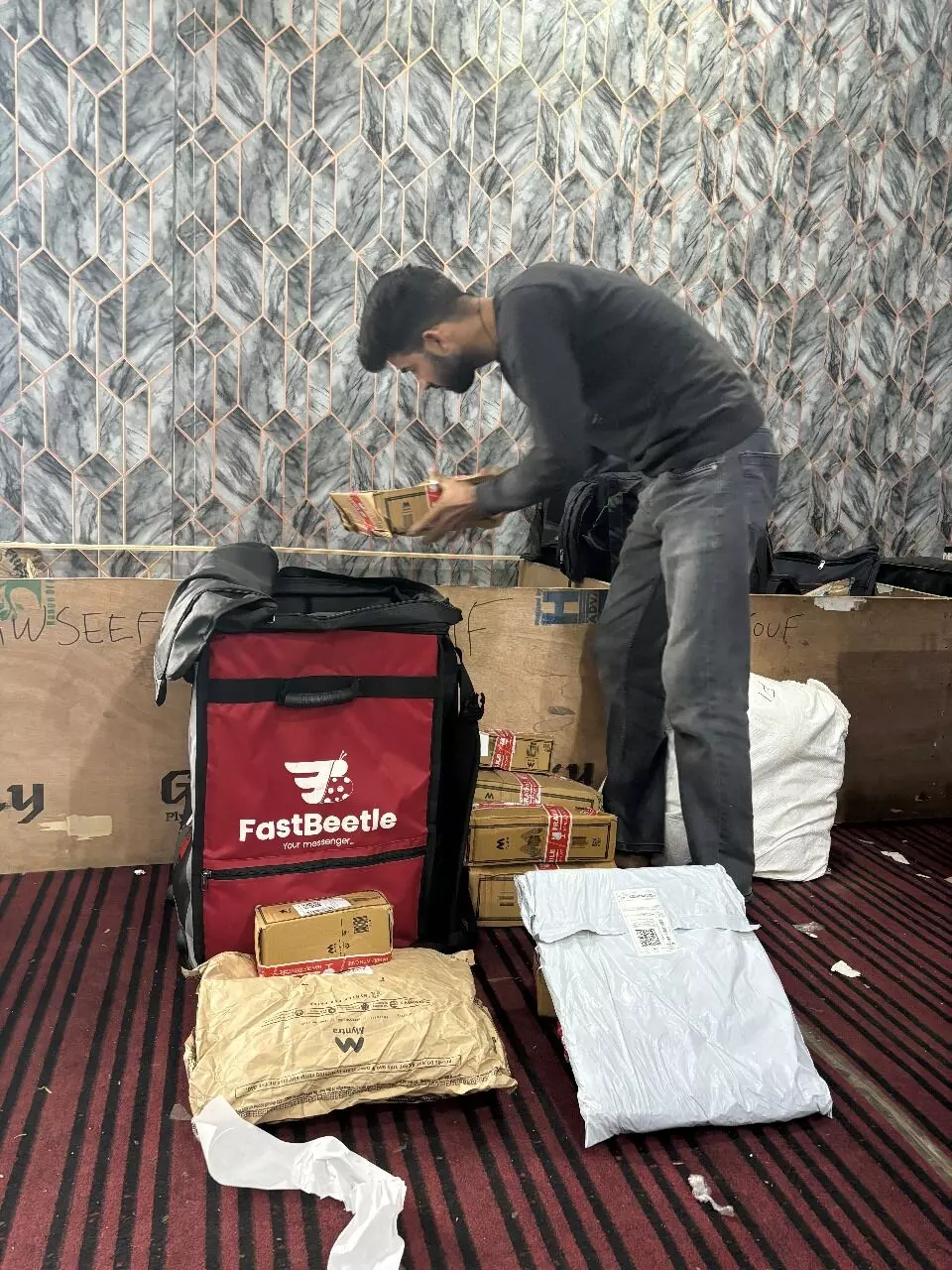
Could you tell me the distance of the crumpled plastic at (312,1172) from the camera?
1.26 m

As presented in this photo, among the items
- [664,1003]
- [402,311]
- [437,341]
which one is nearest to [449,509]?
[437,341]

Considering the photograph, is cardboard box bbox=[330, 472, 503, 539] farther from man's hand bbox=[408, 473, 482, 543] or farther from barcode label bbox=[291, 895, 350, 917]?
barcode label bbox=[291, 895, 350, 917]

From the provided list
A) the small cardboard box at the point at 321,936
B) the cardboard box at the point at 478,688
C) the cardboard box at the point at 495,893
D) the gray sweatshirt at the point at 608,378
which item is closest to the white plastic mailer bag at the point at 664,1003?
the small cardboard box at the point at 321,936

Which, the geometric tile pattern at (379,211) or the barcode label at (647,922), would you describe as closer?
the barcode label at (647,922)

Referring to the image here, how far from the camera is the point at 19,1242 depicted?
3.98 feet

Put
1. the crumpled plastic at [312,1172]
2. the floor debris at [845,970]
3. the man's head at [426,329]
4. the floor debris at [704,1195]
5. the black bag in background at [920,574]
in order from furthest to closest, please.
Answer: the black bag in background at [920,574]
the man's head at [426,329]
the floor debris at [845,970]
the floor debris at [704,1195]
the crumpled plastic at [312,1172]

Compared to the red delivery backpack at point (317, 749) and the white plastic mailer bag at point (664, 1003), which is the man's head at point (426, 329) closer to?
the red delivery backpack at point (317, 749)

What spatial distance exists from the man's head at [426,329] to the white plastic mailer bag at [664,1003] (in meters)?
1.14

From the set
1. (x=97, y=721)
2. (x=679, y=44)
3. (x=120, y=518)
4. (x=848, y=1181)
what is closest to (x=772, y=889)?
(x=848, y=1181)


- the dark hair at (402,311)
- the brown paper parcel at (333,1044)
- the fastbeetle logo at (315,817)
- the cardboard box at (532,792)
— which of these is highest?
the dark hair at (402,311)

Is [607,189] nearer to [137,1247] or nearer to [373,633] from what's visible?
[373,633]

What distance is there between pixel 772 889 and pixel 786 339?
1622 millimetres

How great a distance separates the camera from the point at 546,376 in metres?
1.99

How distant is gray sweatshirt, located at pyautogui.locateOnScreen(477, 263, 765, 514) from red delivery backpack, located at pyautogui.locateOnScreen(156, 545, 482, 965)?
42cm
